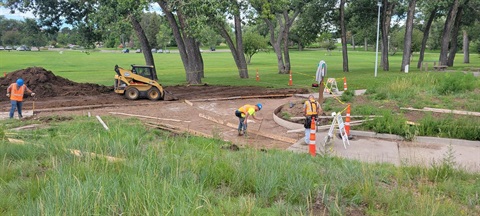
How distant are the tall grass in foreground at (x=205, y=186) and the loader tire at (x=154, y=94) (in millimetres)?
12976

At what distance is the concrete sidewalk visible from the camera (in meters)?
9.66

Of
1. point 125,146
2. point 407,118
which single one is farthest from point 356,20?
point 125,146

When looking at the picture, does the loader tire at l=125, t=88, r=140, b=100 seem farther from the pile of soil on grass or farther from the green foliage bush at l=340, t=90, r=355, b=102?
the green foliage bush at l=340, t=90, r=355, b=102

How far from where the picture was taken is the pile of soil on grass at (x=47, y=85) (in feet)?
71.2

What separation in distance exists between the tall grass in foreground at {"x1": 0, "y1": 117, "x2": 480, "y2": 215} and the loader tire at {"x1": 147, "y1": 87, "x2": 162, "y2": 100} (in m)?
13.0

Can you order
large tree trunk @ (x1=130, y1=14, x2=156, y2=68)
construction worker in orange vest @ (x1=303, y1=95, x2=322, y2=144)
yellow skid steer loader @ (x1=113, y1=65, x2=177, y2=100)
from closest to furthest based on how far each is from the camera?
construction worker in orange vest @ (x1=303, y1=95, x2=322, y2=144) < yellow skid steer loader @ (x1=113, y1=65, x2=177, y2=100) < large tree trunk @ (x1=130, y1=14, x2=156, y2=68)

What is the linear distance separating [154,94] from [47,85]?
6717mm

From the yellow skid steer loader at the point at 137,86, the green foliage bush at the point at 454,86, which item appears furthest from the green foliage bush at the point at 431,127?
the yellow skid steer loader at the point at 137,86

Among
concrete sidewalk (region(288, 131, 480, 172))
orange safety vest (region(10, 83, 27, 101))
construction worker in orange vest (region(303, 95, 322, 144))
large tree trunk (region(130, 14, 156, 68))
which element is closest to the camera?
concrete sidewalk (region(288, 131, 480, 172))

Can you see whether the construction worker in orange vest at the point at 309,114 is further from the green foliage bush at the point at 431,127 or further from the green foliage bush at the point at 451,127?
the green foliage bush at the point at 451,127

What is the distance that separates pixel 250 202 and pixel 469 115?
1033cm

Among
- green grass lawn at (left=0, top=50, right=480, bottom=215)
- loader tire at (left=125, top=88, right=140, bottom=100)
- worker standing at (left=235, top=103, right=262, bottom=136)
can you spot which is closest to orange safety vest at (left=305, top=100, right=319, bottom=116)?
worker standing at (left=235, top=103, right=262, bottom=136)

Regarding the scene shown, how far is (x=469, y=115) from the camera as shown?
1229 centimetres

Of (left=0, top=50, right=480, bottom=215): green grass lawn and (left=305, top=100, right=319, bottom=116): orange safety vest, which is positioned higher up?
(left=305, top=100, right=319, bottom=116): orange safety vest
